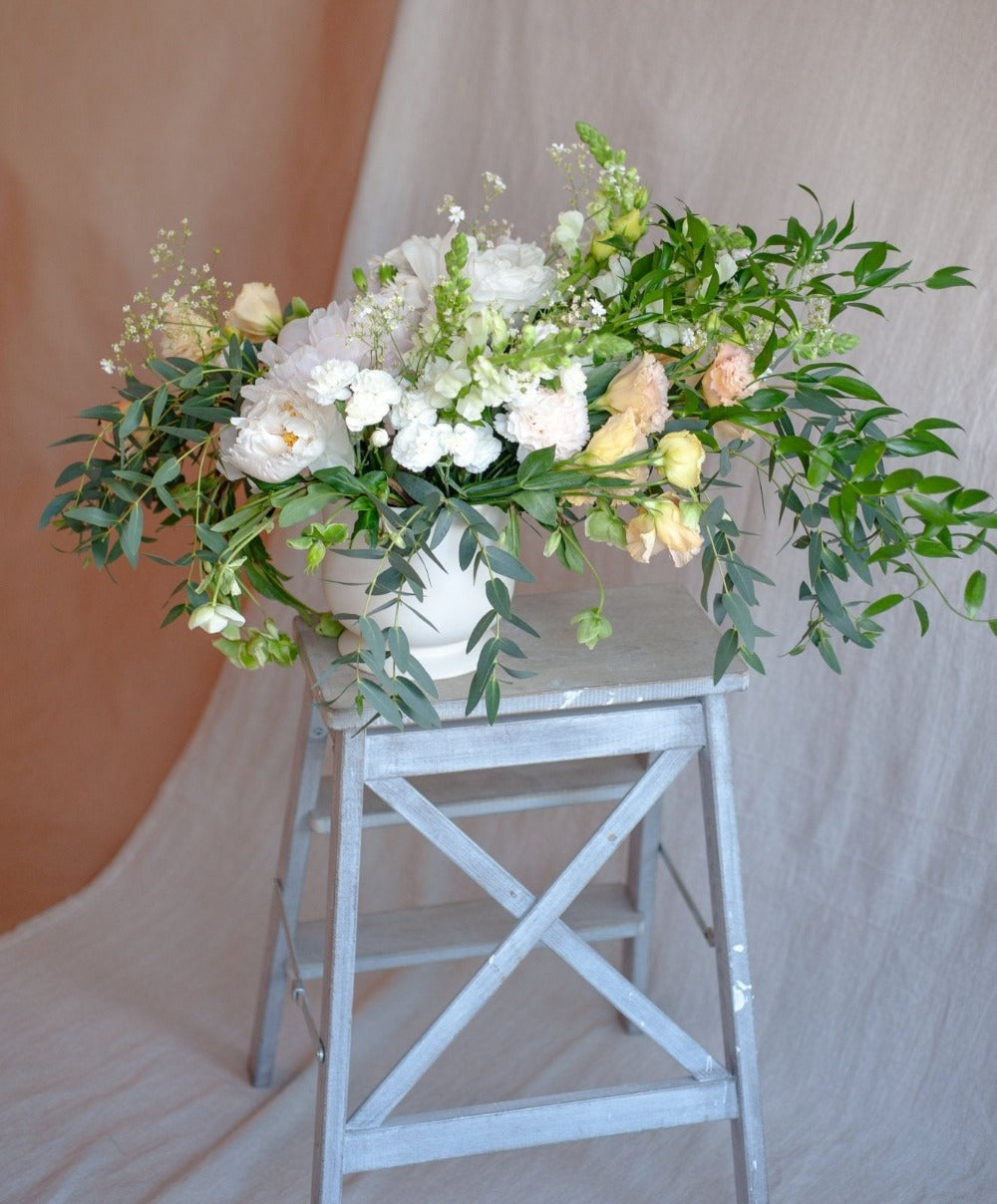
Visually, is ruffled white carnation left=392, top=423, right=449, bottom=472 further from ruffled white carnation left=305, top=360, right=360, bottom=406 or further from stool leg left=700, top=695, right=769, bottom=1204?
stool leg left=700, top=695, right=769, bottom=1204

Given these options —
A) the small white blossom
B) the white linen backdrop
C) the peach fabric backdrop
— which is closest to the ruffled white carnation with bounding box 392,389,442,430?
the small white blossom

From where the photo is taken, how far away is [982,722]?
5.24 ft

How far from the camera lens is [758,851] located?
72.2 inches

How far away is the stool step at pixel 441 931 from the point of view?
5.47 ft

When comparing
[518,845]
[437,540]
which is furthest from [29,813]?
[437,540]

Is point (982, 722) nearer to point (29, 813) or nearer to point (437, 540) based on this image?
point (437, 540)

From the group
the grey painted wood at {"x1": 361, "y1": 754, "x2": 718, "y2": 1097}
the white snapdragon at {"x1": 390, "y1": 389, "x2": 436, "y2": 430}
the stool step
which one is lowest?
the stool step

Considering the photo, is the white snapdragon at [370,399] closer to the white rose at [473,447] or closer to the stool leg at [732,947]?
the white rose at [473,447]

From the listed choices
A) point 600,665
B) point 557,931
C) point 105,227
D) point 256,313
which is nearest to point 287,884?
point 557,931

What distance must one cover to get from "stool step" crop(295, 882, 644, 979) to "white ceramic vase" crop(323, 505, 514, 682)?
441 millimetres

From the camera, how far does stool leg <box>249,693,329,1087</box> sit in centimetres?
164

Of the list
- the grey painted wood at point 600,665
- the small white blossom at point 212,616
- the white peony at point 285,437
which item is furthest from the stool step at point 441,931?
the white peony at point 285,437

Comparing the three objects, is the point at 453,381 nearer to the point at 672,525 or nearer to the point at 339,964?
the point at 672,525

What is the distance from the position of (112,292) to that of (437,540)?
1182mm
